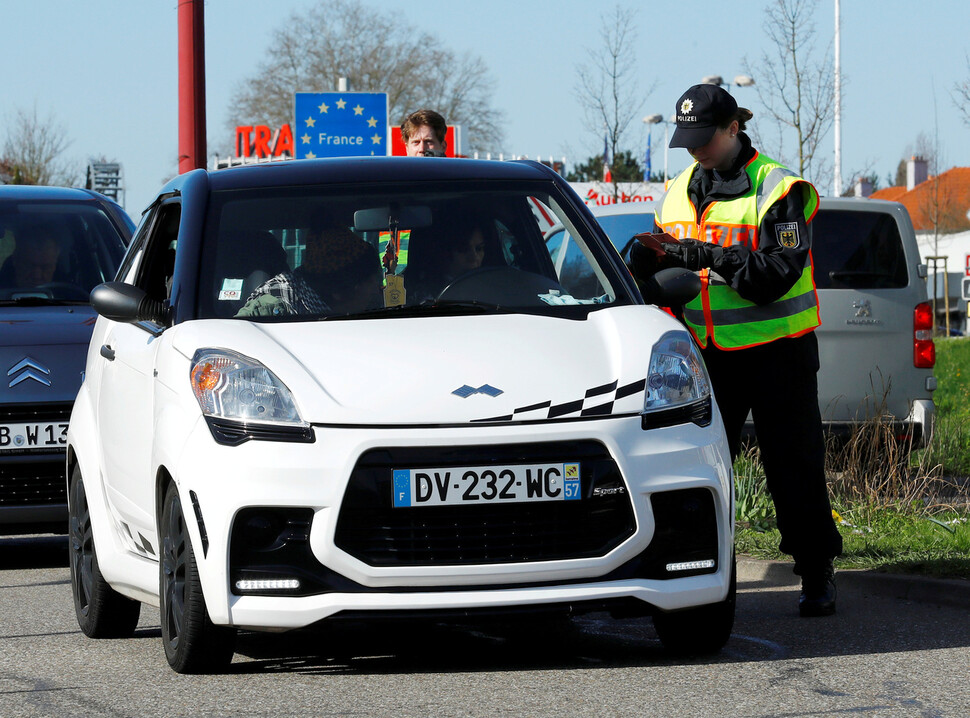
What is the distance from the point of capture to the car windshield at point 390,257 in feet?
18.7

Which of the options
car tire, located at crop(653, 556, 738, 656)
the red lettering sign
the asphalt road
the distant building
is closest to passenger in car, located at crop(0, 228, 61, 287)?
the asphalt road

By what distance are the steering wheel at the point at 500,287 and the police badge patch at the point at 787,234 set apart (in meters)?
1.07

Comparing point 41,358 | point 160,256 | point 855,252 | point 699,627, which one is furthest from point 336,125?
point 699,627

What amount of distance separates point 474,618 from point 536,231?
1.87m

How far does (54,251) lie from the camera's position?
9375 millimetres

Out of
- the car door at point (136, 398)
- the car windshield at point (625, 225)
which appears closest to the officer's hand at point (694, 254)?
the car door at point (136, 398)

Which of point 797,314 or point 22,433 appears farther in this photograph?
point 22,433

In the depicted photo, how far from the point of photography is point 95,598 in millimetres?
6441

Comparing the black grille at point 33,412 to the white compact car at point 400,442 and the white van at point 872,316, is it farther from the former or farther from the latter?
the white van at point 872,316

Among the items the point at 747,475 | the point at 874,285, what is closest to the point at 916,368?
the point at 874,285

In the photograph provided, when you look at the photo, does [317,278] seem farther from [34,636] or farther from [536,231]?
[34,636]

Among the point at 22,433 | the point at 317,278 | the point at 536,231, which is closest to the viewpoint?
the point at 317,278

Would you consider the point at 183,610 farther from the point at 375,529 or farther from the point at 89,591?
the point at 89,591

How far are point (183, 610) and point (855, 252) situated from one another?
21.0ft
